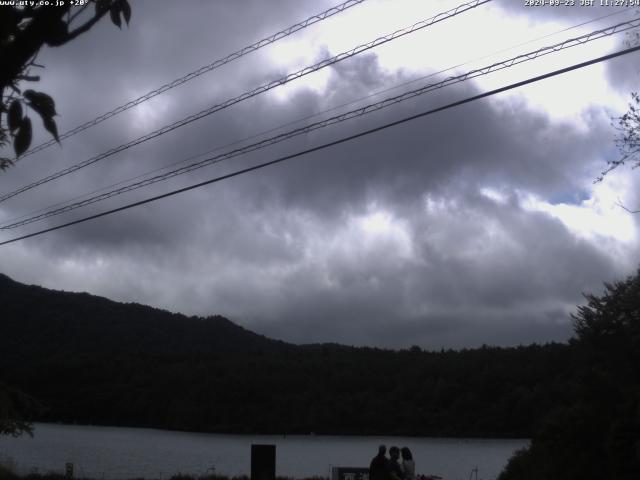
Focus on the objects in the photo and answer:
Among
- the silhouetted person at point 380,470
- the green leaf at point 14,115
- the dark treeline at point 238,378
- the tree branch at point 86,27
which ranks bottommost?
the silhouetted person at point 380,470

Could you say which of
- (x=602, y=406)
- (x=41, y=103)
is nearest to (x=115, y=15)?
(x=41, y=103)

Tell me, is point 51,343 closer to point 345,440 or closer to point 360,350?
point 345,440

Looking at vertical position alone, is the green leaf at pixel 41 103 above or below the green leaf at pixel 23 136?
above

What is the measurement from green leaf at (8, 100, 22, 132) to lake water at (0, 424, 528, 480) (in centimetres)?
3658

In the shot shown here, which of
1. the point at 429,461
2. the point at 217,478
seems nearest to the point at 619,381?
the point at 217,478

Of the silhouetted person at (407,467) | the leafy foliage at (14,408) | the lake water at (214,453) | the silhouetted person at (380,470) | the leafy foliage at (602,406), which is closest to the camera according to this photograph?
the leafy foliage at (14,408)

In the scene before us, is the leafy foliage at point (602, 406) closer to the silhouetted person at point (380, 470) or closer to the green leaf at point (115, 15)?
the silhouetted person at point (380, 470)

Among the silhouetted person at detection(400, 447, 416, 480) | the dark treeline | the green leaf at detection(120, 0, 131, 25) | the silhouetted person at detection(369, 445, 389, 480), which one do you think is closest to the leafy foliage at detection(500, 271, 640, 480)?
the silhouetted person at detection(400, 447, 416, 480)

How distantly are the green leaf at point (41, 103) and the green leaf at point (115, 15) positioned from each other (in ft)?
2.15

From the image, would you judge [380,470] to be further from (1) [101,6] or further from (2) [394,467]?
(1) [101,6]

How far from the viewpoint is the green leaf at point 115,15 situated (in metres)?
3.83

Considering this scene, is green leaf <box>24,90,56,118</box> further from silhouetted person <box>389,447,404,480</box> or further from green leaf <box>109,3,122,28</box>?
silhouetted person <box>389,447,404,480</box>

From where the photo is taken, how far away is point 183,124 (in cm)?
1425

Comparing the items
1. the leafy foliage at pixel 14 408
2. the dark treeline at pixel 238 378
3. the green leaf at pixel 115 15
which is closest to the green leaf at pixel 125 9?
the green leaf at pixel 115 15
